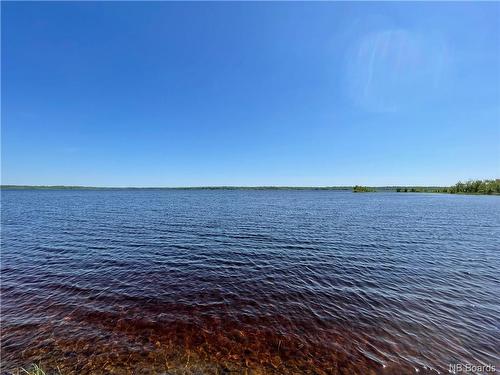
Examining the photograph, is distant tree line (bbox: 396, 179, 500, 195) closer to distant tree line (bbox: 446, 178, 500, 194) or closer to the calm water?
distant tree line (bbox: 446, 178, 500, 194)

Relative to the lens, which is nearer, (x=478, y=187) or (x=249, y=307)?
(x=249, y=307)

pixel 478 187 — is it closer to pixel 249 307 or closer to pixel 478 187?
pixel 478 187

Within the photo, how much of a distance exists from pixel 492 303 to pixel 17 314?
22280 millimetres

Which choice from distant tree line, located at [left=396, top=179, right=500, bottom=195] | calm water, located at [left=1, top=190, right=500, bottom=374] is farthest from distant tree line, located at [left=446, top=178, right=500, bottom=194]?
calm water, located at [left=1, top=190, right=500, bottom=374]

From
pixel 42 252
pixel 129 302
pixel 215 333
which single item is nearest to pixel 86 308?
pixel 129 302

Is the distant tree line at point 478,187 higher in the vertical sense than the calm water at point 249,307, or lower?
higher

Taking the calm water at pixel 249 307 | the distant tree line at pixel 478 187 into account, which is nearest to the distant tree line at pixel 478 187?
the distant tree line at pixel 478 187

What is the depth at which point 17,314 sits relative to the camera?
30.4ft

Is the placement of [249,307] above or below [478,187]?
below

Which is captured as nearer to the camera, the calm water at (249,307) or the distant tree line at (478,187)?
the calm water at (249,307)

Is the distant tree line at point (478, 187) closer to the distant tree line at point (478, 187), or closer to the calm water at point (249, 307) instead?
the distant tree line at point (478, 187)

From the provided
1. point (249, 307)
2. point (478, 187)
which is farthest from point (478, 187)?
point (249, 307)

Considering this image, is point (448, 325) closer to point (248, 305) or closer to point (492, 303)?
point (492, 303)

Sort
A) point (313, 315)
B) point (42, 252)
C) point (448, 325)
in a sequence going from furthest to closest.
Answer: point (42, 252) < point (313, 315) < point (448, 325)
